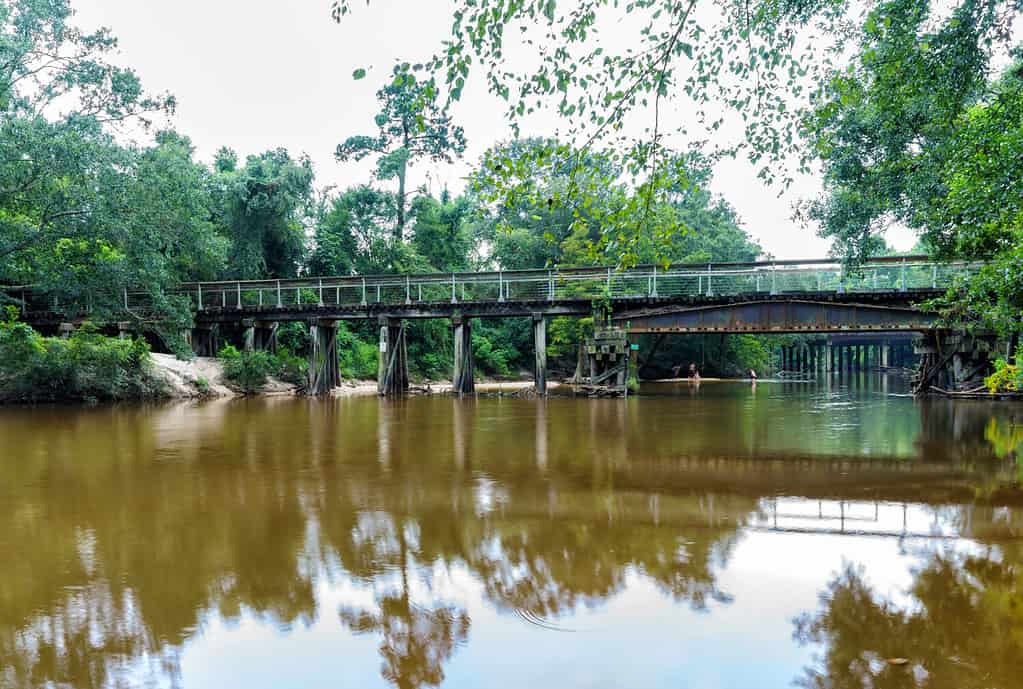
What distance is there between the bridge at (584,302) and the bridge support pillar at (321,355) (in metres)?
0.04

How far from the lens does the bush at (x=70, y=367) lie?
22.4 m

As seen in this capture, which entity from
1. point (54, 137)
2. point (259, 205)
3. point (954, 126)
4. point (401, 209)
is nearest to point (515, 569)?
point (954, 126)

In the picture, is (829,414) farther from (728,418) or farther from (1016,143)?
(1016,143)

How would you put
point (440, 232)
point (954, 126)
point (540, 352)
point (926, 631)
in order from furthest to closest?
point (440, 232) < point (540, 352) < point (954, 126) < point (926, 631)

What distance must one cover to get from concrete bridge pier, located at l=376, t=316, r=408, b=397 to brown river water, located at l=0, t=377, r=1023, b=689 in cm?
1862

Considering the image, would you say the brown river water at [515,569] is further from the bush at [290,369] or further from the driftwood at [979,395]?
the bush at [290,369]

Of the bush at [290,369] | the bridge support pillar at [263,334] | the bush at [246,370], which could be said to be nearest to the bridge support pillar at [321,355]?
the bush at [290,369]

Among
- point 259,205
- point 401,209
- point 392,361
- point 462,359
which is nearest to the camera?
point 462,359

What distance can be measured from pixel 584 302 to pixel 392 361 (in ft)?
26.0

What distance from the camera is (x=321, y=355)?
29.9 m

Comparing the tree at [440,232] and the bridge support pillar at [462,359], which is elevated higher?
the tree at [440,232]

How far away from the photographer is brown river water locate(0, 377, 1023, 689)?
346 cm

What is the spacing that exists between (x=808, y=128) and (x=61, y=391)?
23.4 meters

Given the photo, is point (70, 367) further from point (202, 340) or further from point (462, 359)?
point (462, 359)
